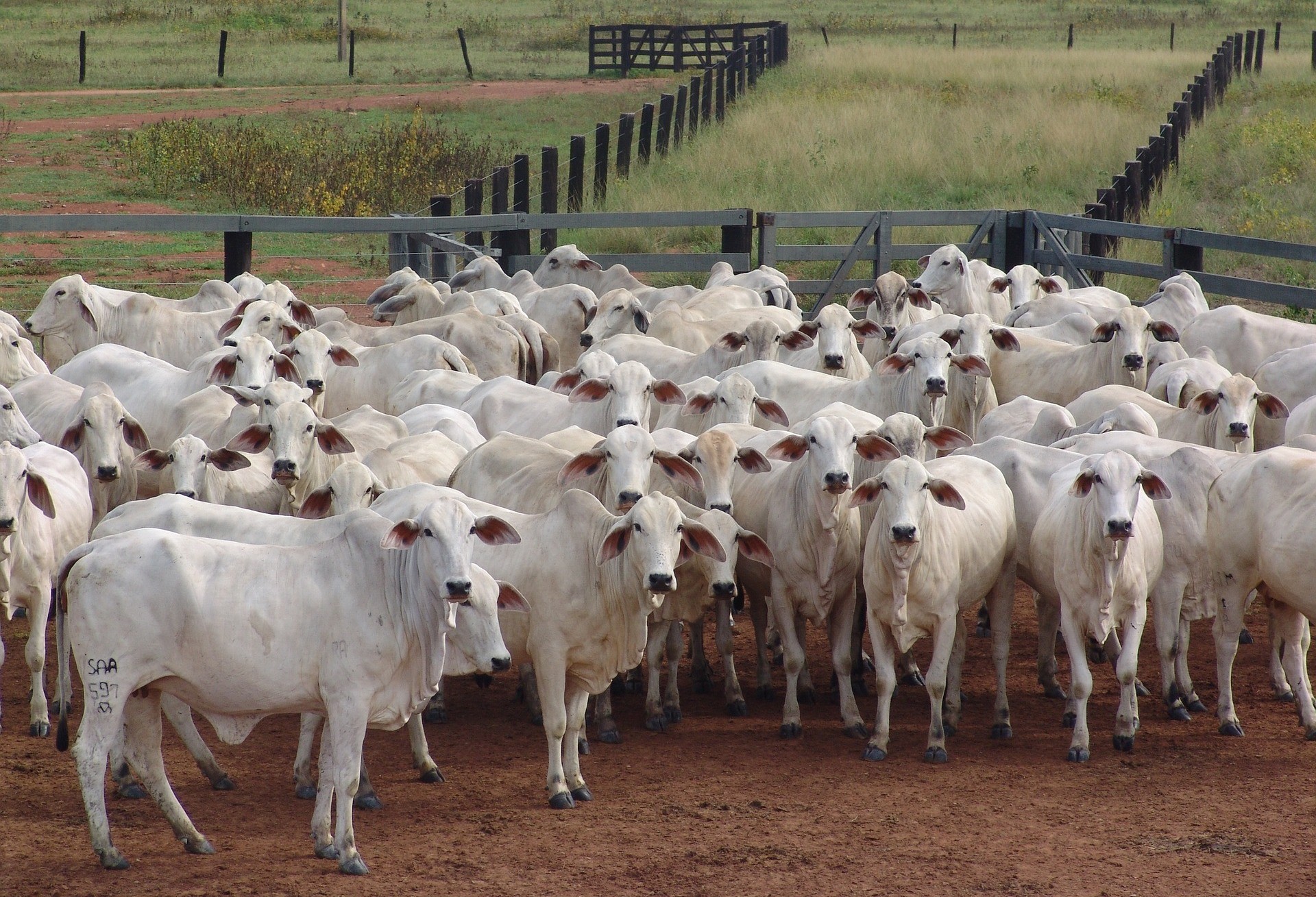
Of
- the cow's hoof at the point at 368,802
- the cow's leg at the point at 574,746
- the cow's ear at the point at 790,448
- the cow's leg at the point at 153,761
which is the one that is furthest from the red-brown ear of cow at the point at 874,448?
the cow's leg at the point at 153,761

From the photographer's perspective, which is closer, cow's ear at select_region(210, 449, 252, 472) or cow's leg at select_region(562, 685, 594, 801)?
cow's leg at select_region(562, 685, 594, 801)

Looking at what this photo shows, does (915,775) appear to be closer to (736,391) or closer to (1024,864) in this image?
(1024,864)

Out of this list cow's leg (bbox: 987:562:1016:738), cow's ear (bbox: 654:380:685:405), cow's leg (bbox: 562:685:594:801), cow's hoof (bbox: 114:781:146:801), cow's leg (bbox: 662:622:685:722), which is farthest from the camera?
cow's ear (bbox: 654:380:685:405)

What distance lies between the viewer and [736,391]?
32.6 ft

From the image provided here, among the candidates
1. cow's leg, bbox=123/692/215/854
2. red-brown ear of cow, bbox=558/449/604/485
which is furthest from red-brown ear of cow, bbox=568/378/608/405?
cow's leg, bbox=123/692/215/854

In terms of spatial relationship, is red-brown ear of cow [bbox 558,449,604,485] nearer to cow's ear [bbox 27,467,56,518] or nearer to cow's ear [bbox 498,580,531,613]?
cow's ear [bbox 498,580,531,613]

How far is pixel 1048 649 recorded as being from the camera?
28.5 feet

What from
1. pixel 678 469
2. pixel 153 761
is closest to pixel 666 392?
pixel 678 469

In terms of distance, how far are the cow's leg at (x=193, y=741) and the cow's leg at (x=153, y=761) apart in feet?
1.57

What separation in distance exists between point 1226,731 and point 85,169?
22381 mm

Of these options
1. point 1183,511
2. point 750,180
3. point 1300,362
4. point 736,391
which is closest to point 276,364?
point 736,391

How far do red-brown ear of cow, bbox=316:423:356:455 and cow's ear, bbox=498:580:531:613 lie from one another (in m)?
2.10

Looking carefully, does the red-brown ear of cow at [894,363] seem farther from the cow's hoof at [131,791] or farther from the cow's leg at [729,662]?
the cow's hoof at [131,791]

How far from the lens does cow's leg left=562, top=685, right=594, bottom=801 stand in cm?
701
